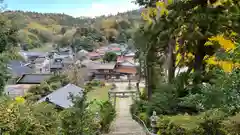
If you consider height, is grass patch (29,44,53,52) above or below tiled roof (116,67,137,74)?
A: above

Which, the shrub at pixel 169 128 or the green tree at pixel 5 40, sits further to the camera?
the green tree at pixel 5 40

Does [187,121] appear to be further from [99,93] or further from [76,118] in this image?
[99,93]

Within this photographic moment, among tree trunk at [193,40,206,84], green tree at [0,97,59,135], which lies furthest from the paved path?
green tree at [0,97,59,135]

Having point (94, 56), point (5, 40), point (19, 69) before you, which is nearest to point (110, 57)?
point (94, 56)

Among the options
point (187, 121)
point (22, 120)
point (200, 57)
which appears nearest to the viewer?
point (187, 121)

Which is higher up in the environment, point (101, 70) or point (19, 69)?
point (19, 69)

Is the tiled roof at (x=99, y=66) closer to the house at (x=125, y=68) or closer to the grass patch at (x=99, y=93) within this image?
the house at (x=125, y=68)

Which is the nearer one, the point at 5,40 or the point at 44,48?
the point at 5,40

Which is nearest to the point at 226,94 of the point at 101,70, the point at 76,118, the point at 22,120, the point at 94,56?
the point at 76,118

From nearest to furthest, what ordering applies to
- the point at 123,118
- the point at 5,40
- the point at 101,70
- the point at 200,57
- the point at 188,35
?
the point at 5,40 < the point at 188,35 < the point at 200,57 < the point at 123,118 < the point at 101,70

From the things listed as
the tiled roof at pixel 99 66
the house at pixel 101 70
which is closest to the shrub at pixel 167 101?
the house at pixel 101 70

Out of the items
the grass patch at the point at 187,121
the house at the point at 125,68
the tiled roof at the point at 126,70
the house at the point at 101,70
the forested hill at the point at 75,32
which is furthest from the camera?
the forested hill at the point at 75,32

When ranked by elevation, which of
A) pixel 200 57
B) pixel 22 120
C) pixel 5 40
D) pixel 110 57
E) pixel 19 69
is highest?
pixel 5 40

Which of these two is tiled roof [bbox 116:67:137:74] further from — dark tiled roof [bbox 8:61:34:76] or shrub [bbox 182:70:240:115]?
shrub [bbox 182:70:240:115]
